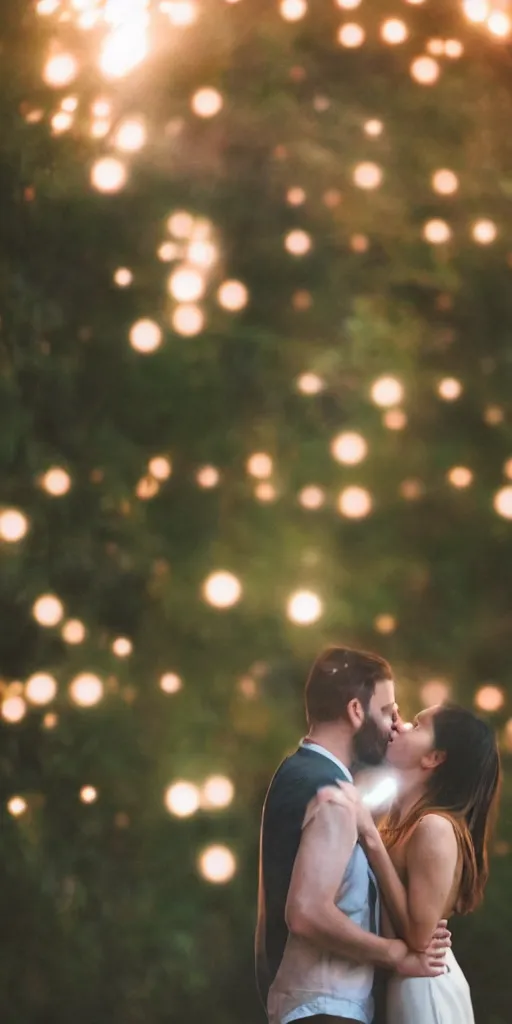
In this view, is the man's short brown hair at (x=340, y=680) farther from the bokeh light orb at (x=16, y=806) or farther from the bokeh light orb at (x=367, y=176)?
the bokeh light orb at (x=367, y=176)

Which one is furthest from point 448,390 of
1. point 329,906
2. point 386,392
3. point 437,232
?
point 329,906

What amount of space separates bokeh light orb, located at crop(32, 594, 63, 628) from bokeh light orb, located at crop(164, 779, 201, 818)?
7.2 inches

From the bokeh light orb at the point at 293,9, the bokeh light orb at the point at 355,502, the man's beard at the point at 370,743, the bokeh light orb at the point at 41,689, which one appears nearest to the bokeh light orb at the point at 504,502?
the bokeh light orb at the point at 355,502

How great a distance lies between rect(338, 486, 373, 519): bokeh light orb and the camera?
3.24 ft

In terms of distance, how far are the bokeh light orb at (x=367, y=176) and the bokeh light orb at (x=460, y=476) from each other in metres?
0.29

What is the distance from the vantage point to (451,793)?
0.96m

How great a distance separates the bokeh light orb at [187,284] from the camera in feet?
3.40

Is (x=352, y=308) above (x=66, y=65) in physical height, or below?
below

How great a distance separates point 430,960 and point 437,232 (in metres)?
0.67

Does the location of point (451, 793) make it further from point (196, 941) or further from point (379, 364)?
point (379, 364)

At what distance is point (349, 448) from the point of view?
1005 millimetres

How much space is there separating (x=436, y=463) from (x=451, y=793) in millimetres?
296

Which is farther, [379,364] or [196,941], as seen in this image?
[379,364]

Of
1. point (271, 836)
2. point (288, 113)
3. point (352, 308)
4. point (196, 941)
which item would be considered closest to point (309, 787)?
point (271, 836)
